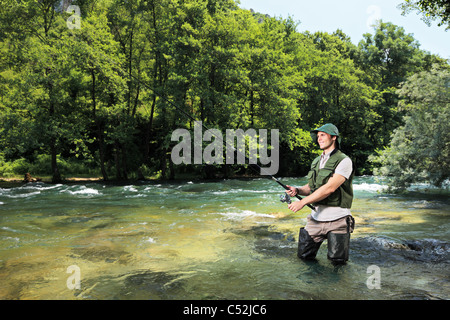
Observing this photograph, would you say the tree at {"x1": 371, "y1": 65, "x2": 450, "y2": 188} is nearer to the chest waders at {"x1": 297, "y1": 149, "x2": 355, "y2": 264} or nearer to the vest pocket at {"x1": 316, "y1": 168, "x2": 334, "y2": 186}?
the chest waders at {"x1": 297, "y1": 149, "x2": 355, "y2": 264}

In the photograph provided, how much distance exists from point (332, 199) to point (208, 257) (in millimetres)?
2324

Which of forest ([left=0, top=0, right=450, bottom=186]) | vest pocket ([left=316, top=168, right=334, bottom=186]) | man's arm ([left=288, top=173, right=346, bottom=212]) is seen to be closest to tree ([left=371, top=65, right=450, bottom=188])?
forest ([left=0, top=0, right=450, bottom=186])

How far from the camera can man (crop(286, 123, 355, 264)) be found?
427 centimetres

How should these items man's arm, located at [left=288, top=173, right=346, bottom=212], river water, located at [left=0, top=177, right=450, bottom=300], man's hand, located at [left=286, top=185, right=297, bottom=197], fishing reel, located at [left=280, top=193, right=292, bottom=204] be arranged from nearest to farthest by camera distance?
river water, located at [left=0, top=177, right=450, bottom=300], man's arm, located at [left=288, top=173, right=346, bottom=212], man's hand, located at [left=286, top=185, right=297, bottom=197], fishing reel, located at [left=280, top=193, right=292, bottom=204]

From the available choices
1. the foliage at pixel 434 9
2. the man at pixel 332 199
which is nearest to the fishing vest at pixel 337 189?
the man at pixel 332 199

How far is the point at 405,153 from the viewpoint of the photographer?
14.4m

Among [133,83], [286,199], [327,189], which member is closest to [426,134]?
[286,199]

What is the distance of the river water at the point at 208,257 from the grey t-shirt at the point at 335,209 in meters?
0.79

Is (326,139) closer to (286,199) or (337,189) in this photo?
(337,189)

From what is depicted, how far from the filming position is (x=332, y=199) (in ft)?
14.6

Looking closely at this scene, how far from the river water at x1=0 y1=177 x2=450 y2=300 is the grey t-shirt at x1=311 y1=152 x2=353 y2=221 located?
0.79m

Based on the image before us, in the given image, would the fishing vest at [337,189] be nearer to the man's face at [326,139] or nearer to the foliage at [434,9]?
the man's face at [326,139]

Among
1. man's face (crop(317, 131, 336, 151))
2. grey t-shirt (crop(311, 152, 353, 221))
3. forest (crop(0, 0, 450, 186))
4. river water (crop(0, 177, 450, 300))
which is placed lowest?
river water (crop(0, 177, 450, 300))
